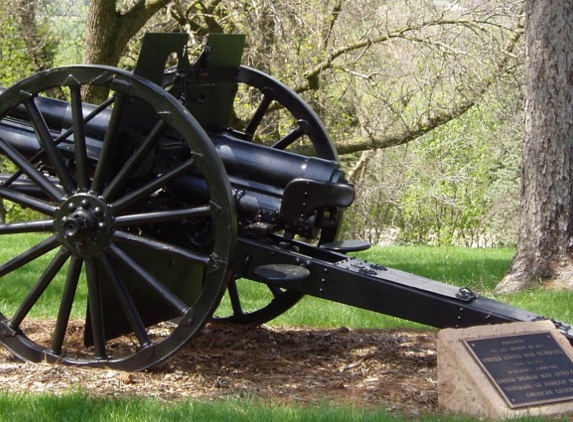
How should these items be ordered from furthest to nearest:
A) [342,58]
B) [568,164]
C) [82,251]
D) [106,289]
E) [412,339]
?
1. [342,58]
2. [568,164]
3. [412,339]
4. [106,289]
5. [82,251]

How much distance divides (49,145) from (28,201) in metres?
0.34

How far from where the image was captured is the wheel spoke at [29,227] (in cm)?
561

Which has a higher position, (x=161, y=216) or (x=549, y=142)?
(x=549, y=142)

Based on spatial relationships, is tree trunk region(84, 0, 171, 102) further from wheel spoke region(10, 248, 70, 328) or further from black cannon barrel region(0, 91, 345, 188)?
wheel spoke region(10, 248, 70, 328)

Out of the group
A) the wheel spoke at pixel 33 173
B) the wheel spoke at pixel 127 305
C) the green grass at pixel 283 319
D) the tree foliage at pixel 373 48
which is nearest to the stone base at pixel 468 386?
the green grass at pixel 283 319

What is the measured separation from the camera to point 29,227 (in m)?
5.73

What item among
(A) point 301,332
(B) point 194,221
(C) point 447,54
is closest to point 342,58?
(C) point 447,54

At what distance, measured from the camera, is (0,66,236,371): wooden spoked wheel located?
5.35 metres

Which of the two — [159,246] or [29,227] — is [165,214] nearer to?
[159,246]

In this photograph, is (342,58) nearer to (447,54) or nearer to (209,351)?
(447,54)

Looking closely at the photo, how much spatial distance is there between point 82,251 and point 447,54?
878cm

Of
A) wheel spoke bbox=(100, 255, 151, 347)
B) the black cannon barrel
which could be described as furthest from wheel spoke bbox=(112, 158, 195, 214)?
the black cannon barrel

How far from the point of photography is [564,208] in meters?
9.12

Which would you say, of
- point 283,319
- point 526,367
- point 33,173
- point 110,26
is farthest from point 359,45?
point 526,367
